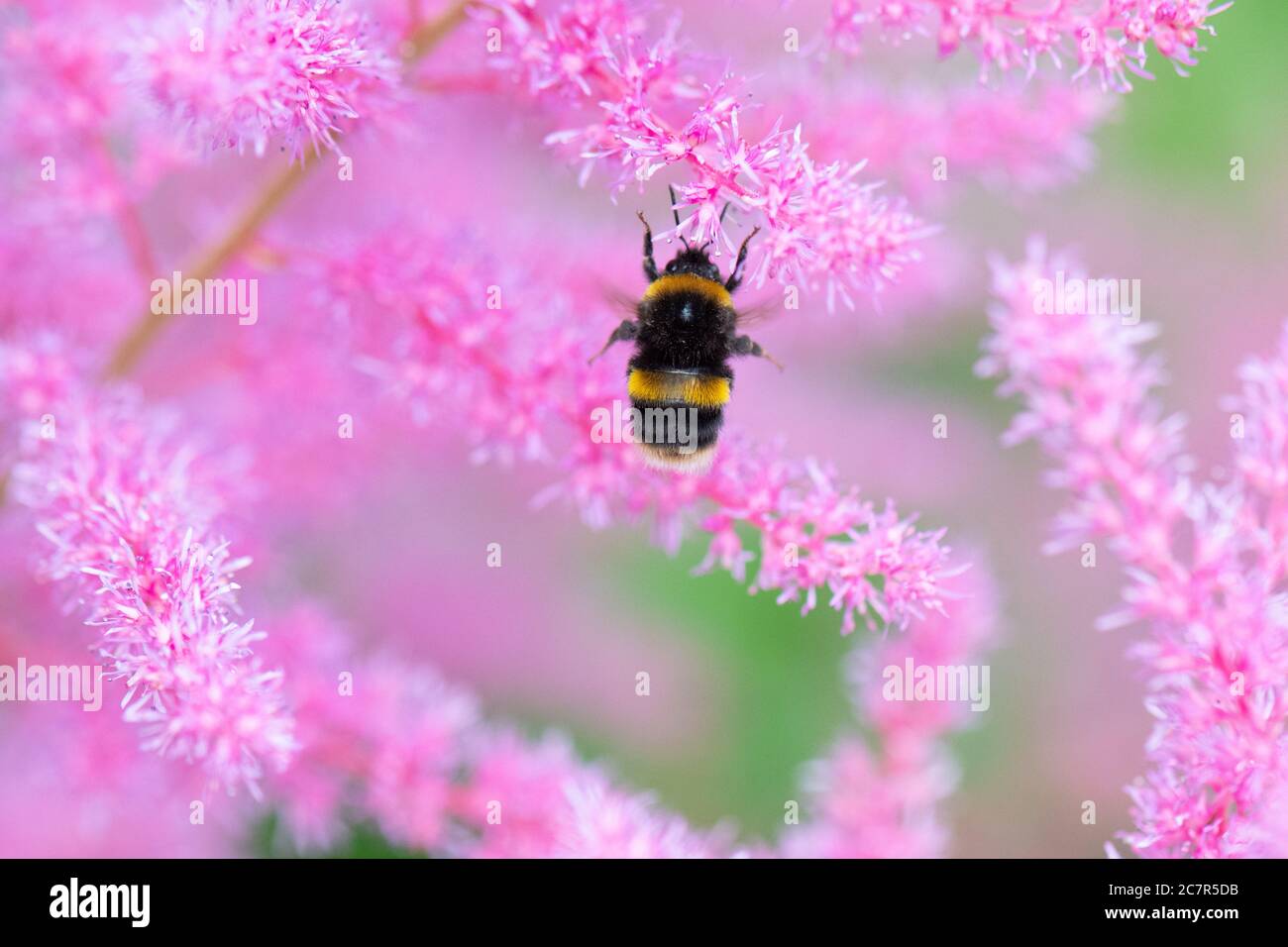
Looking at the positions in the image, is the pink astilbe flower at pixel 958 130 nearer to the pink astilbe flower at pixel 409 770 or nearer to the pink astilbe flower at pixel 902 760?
the pink astilbe flower at pixel 902 760

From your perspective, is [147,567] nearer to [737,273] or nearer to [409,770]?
[409,770]

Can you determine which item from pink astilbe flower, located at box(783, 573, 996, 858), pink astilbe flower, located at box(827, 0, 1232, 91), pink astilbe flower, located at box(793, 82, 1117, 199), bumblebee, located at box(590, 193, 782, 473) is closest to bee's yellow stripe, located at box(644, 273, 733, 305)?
bumblebee, located at box(590, 193, 782, 473)

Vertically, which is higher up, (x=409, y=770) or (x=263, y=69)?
(x=263, y=69)

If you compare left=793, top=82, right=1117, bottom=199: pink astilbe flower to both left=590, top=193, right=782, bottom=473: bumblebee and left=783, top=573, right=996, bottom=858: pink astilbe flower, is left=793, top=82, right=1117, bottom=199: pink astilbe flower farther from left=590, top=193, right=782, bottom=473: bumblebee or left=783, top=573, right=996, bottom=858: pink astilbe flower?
left=783, top=573, right=996, bottom=858: pink astilbe flower

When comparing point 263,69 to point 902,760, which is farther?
point 902,760

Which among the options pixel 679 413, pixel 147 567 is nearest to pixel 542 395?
pixel 679 413

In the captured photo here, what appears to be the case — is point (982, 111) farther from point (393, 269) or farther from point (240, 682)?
point (240, 682)

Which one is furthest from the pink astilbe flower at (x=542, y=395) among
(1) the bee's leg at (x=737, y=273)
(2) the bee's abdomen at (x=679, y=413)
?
(1) the bee's leg at (x=737, y=273)
